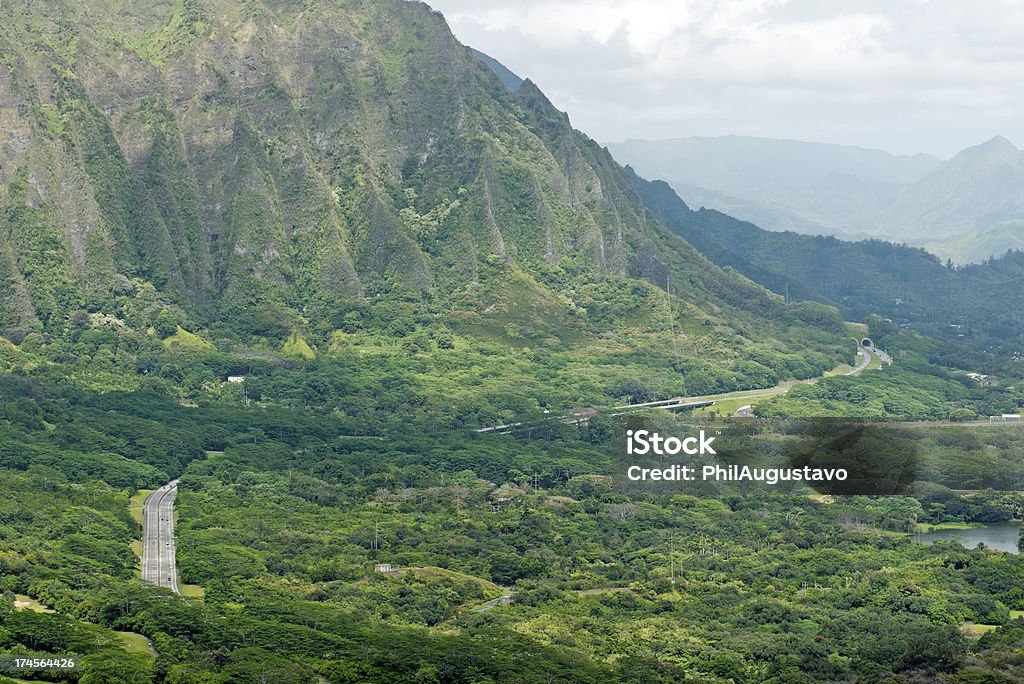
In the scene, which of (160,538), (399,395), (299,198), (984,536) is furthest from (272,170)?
(984,536)

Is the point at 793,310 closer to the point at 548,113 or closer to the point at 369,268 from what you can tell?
the point at 548,113

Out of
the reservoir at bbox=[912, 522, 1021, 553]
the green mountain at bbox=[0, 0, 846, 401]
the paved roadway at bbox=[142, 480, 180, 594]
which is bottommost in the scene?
the reservoir at bbox=[912, 522, 1021, 553]

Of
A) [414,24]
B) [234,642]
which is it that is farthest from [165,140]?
[234,642]

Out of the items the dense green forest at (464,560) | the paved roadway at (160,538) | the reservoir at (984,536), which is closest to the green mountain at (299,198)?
the dense green forest at (464,560)

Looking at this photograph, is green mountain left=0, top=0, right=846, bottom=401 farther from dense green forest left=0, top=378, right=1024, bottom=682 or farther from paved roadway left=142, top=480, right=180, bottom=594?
paved roadway left=142, top=480, right=180, bottom=594

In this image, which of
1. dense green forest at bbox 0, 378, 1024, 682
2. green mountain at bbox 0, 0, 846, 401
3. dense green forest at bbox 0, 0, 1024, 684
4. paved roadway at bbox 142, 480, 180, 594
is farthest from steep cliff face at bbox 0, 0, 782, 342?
paved roadway at bbox 142, 480, 180, 594

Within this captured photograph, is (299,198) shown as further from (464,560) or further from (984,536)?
(984,536)
